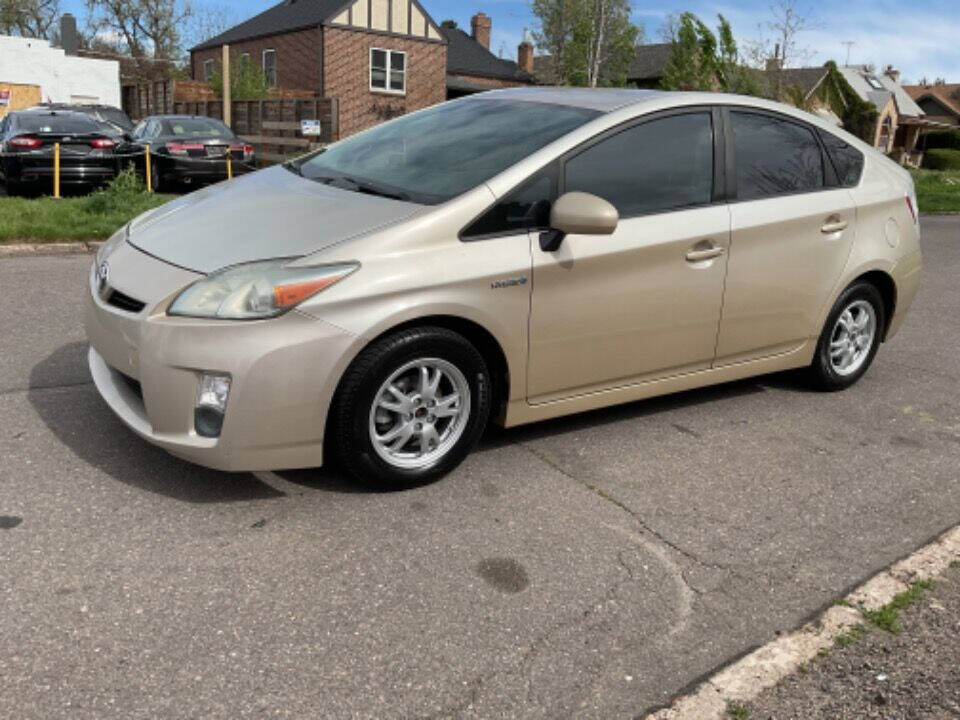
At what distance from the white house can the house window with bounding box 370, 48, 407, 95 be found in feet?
31.9

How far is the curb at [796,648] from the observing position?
2559 millimetres

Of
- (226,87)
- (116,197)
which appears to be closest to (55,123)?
(116,197)

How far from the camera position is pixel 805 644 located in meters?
2.87

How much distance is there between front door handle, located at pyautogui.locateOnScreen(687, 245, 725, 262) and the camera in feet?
14.3

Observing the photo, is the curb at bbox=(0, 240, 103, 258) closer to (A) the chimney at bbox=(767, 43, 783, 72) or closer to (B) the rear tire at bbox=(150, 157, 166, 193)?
Result: (B) the rear tire at bbox=(150, 157, 166, 193)

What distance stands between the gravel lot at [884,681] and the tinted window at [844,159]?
9.50ft

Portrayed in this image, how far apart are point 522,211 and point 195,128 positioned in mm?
13171

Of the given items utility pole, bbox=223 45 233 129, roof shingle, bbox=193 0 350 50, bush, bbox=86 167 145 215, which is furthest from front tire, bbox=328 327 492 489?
roof shingle, bbox=193 0 350 50

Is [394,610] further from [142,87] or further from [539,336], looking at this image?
[142,87]

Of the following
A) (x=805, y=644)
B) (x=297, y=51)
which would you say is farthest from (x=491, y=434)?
(x=297, y=51)

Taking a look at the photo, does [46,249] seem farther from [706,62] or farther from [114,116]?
[706,62]

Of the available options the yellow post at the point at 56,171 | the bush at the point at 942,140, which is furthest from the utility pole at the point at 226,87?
the bush at the point at 942,140

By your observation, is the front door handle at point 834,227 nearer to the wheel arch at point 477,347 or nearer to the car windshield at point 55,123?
the wheel arch at point 477,347

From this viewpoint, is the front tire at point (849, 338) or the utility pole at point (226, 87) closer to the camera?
the front tire at point (849, 338)
